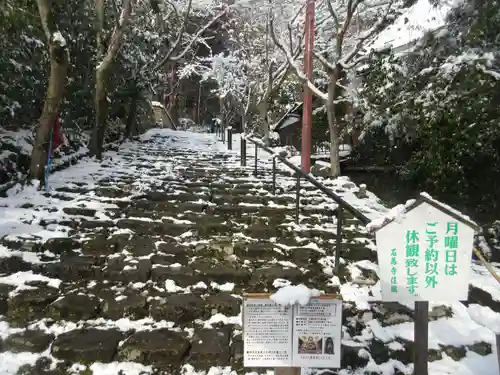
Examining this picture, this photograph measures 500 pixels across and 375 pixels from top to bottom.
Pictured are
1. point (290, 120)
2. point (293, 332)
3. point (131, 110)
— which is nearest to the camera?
point (293, 332)

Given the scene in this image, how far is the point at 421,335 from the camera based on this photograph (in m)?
2.47

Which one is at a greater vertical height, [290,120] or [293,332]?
[290,120]

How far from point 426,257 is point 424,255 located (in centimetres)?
2

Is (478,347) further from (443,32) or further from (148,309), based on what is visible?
(443,32)

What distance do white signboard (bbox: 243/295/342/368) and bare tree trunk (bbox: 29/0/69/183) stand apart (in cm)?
593

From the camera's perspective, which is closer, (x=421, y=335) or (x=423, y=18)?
(x=421, y=335)

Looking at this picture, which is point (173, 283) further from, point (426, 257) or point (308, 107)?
point (308, 107)

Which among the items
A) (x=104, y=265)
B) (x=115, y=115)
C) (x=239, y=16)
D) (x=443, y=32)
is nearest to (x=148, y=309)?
(x=104, y=265)

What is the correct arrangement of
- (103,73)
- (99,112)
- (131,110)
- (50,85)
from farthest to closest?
1. (131,110)
2. (99,112)
3. (103,73)
4. (50,85)

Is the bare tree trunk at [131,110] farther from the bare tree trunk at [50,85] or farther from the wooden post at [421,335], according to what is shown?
the wooden post at [421,335]

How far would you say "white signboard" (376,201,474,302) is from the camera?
239cm

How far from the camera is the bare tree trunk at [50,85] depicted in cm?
660

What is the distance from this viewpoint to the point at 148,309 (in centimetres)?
370

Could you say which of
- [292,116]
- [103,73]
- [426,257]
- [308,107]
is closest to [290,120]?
[292,116]
